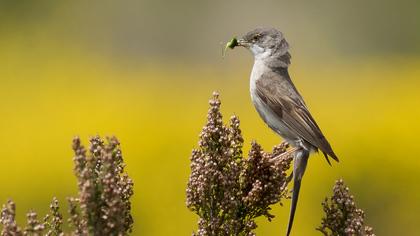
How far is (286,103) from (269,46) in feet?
2.18

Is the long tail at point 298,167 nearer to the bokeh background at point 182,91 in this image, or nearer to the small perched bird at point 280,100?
the small perched bird at point 280,100

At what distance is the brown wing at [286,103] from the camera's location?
242 inches

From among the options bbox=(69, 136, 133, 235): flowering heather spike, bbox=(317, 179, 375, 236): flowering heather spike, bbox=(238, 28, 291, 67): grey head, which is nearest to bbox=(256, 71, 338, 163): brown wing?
bbox=(238, 28, 291, 67): grey head

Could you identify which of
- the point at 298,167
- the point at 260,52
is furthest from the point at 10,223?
the point at 260,52

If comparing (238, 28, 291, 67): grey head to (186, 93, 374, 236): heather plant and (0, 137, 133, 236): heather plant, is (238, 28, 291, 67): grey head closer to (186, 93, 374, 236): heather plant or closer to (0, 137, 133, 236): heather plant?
(186, 93, 374, 236): heather plant

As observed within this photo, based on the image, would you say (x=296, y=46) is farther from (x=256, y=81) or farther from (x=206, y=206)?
(x=206, y=206)

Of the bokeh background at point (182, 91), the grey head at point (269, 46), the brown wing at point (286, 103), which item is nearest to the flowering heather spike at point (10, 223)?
the brown wing at point (286, 103)

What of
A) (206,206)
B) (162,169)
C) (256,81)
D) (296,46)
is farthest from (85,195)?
(296,46)

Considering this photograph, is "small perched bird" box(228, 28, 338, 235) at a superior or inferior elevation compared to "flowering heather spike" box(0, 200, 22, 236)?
superior

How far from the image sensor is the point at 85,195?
369 cm

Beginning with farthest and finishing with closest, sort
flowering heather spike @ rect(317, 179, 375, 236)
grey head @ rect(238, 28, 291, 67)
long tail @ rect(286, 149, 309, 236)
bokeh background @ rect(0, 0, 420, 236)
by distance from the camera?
bokeh background @ rect(0, 0, 420, 236) < grey head @ rect(238, 28, 291, 67) < long tail @ rect(286, 149, 309, 236) < flowering heather spike @ rect(317, 179, 375, 236)

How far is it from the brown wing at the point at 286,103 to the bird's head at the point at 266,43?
0.75ft

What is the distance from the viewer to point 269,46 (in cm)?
699

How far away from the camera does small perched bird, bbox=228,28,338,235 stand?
5.96 meters
